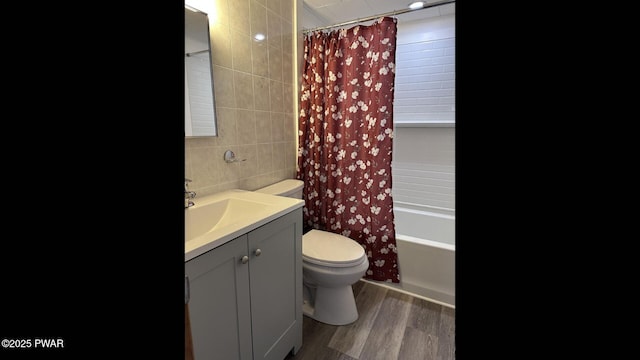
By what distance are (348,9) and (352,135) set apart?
101cm

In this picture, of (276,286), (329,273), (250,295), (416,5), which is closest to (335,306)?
(329,273)

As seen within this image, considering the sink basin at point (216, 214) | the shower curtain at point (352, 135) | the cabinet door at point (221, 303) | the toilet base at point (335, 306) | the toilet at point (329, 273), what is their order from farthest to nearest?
the shower curtain at point (352, 135)
the toilet base at point (335, 306)
the toilet at point (329, 273)
the sink basin at point (216, 214)
the cabinet door at point (221, 303)

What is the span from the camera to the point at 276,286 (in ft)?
3.99

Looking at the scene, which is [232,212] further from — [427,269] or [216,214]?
[427,269]

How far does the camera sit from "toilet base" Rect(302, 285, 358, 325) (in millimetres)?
1664

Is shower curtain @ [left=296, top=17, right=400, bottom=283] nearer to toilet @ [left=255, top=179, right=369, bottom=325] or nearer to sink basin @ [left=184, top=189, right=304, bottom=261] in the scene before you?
toilet @ [left=255, top=179, right=369, bottom=325]

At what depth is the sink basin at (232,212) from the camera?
3.45ft

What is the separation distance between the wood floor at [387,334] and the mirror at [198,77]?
1208 millimetres

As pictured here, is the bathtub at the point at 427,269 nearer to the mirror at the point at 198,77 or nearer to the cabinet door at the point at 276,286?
the cabinet door at the point at 276,286
